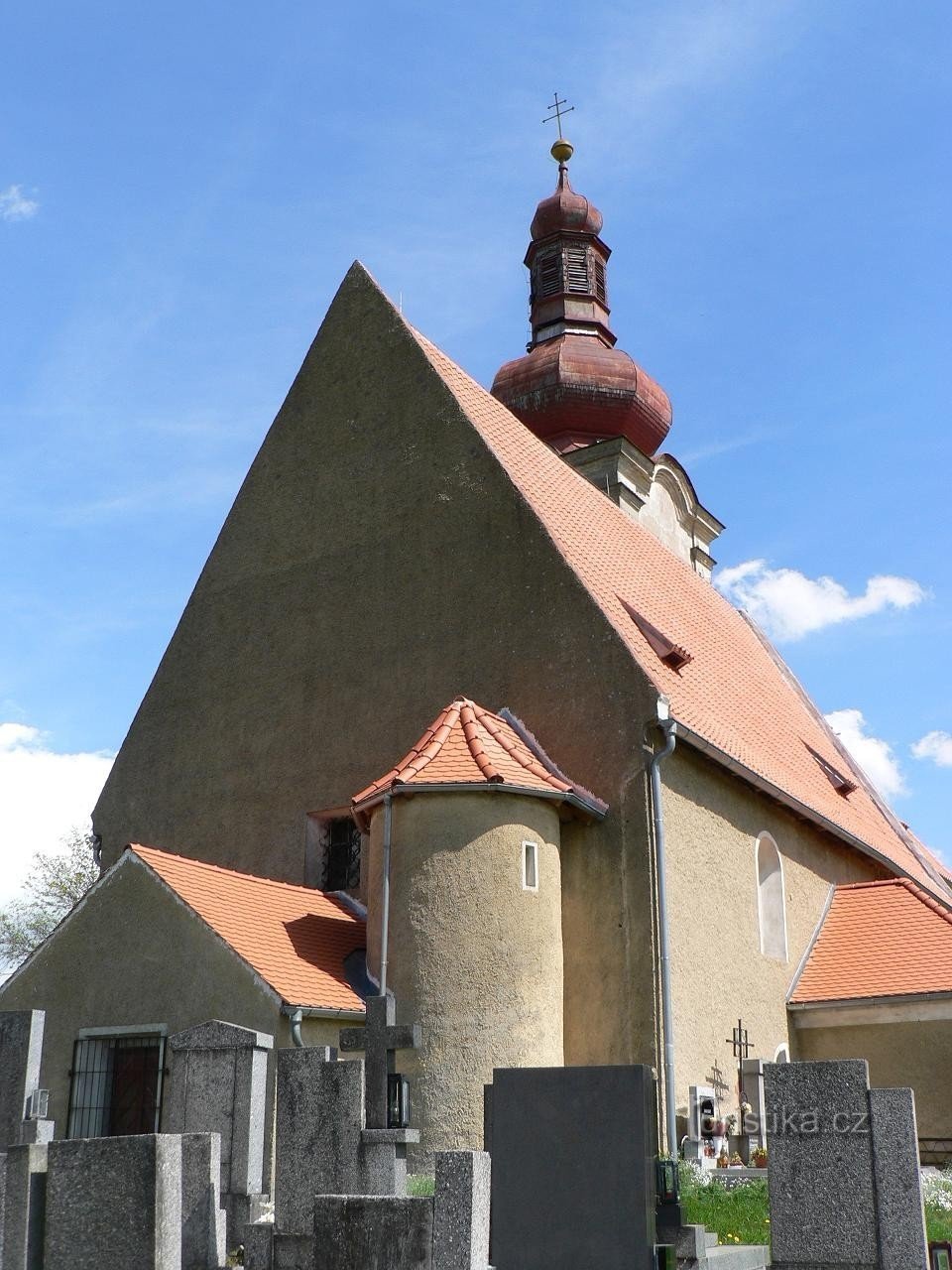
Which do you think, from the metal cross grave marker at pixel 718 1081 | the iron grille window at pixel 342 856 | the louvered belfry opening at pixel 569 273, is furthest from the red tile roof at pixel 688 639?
the louvered belfry opening at pixel 569 273


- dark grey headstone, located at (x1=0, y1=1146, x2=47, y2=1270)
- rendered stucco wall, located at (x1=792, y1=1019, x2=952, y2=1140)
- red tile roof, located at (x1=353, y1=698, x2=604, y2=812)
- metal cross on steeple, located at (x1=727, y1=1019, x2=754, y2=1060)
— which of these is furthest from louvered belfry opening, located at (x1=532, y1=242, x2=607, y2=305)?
dark grey headstone, located at (x1=0, y1=1146, x2=47, y2=1270)

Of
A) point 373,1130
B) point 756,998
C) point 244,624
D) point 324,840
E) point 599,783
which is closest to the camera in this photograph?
point 373,1130

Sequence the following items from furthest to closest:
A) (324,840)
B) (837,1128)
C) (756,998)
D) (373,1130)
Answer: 1. (324,840)
2. (756,998)
3. (373,1130)
4. (837,1128)

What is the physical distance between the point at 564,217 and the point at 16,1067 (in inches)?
924

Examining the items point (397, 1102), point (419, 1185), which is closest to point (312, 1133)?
point (397, 1102)

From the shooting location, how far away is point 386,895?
12.6 metres

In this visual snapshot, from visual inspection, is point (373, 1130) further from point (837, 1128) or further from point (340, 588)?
point (340, 588)

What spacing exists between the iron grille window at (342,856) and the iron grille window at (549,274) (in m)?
15.9

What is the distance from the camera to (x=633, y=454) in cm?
2578

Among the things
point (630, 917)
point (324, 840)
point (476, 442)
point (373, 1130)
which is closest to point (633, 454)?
point (476, 442)

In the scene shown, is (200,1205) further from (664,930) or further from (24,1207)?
(664,930)

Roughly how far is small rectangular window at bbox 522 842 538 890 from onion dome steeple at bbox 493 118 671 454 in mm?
14447

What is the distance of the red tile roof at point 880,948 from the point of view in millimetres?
14555

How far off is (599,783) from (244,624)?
5.42m
